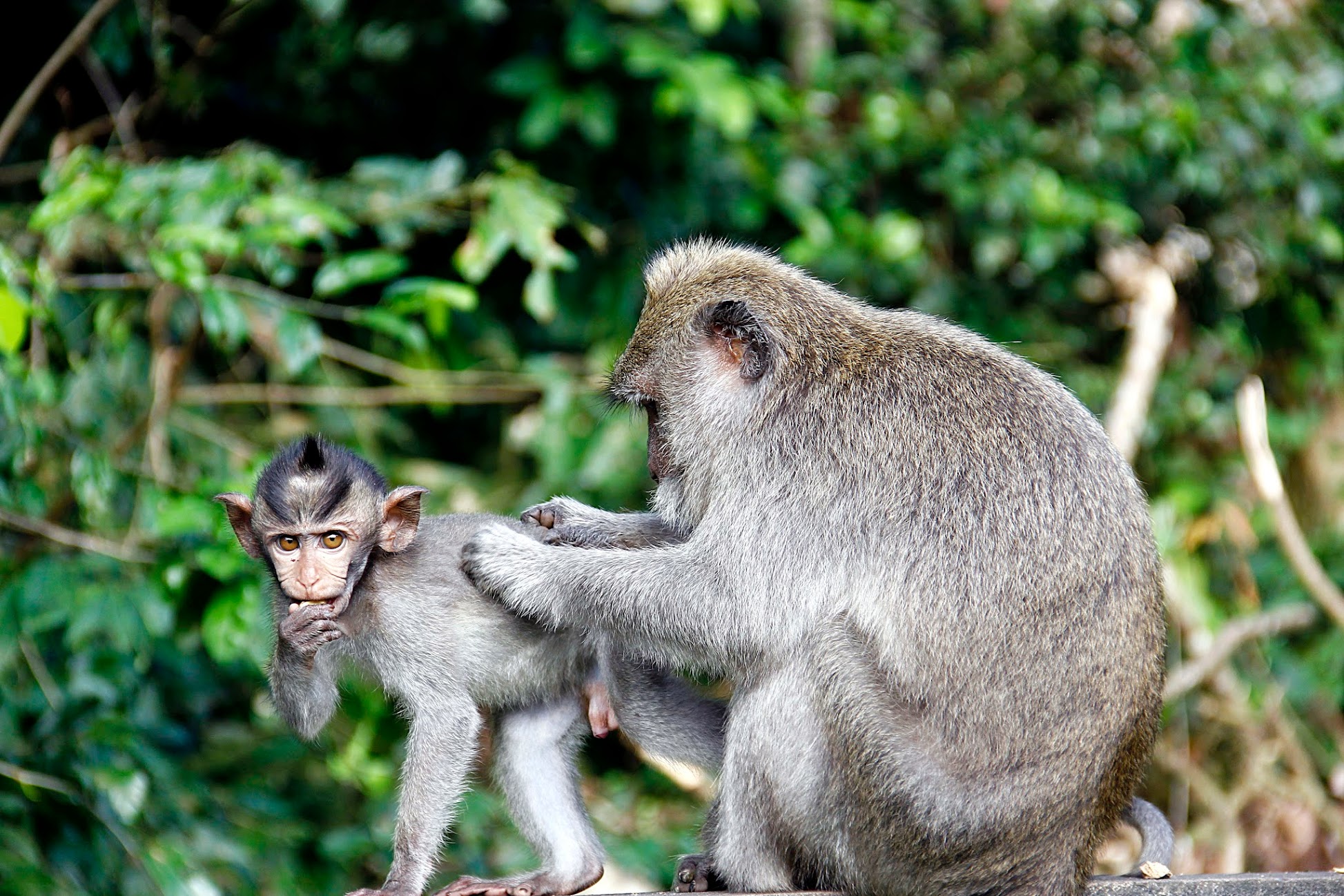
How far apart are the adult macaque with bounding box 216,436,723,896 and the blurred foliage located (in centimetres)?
73

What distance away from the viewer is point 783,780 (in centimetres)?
339

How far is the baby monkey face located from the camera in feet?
11.5

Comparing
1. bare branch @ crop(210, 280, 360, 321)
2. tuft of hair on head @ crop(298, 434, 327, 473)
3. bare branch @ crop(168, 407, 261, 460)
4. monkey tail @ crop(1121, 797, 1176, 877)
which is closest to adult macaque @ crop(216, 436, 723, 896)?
tuft of hair on head @ crop(298, 434, 327, 473)

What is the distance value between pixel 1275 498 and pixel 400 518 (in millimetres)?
5228

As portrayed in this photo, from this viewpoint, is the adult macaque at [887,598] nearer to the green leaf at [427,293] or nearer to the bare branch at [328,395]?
the green leaf at [427,293]

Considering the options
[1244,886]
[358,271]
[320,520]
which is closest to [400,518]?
[320,520]

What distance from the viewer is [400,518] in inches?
147

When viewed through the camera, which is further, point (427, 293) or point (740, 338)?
point (427, 293)

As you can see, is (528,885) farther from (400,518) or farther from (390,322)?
(390,322)

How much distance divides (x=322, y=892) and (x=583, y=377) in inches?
113

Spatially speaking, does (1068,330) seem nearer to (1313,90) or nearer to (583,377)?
(1313,90)

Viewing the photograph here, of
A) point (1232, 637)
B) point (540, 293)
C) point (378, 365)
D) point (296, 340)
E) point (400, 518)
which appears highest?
point (400, 518)

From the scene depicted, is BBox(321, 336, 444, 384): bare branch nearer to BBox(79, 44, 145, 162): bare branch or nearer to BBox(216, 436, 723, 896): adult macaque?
BBox(79, 44, 145, 162): bare branch

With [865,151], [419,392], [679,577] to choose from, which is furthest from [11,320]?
[865,151]
